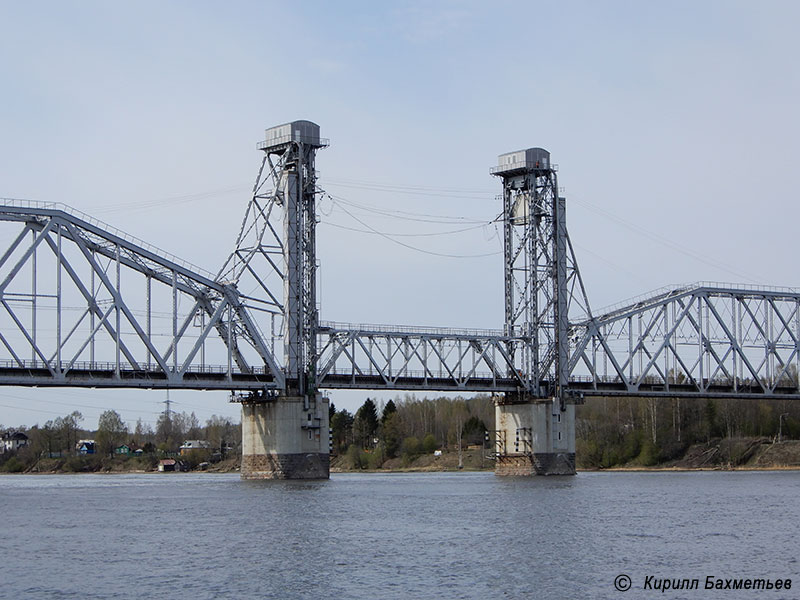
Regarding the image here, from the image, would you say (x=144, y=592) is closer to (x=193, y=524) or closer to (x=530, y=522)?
(x=193, y=524)

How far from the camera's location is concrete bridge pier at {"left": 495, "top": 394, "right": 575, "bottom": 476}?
113 m

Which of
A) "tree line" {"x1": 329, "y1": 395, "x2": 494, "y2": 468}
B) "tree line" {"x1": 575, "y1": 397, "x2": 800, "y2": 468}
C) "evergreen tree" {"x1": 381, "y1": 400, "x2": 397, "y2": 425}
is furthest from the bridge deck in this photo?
"evergreen tree" {"x1": 381, "y1": 400, "x2": 397, "y2": 425}

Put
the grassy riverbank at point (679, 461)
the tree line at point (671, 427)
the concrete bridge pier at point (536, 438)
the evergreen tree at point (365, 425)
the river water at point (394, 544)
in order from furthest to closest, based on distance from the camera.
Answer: the evergreen tree at point (365, 425)
the tree line at point (671, 427)
the grassy riverbank at point (679, 461)
the concrete bridge pier at point (536, 438)
the river water at point (394, 544)

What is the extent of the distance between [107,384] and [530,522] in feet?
129

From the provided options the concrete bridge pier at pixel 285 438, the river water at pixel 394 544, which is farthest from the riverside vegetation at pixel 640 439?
the river water at pixel 394 544

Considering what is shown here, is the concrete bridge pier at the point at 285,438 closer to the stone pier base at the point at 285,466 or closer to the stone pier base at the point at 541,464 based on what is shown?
the stone pier base at the point at 285,466

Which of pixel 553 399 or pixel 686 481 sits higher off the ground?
pixel 553 399

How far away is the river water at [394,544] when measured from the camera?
42.1 m

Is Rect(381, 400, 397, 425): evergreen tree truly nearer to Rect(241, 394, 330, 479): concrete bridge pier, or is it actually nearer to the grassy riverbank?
the grassy riverbank

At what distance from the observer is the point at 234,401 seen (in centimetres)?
10138

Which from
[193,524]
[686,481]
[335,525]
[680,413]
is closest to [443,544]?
[335,525]

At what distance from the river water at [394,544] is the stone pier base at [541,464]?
26449 millimetres

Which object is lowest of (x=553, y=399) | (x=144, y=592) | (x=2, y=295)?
(x=144, y=592)

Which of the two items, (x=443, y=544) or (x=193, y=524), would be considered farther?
(x=193, y=524)
